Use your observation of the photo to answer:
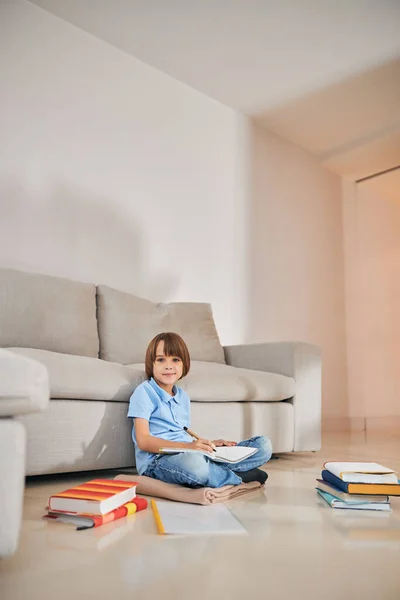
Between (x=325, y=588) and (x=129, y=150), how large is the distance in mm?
3063

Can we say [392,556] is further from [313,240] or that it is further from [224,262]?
[313,240]

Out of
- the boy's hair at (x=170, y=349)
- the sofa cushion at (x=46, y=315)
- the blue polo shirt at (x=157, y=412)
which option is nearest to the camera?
the blue polo shirt at (x=157, y=412)

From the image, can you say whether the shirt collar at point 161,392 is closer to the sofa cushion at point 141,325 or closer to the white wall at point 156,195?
the sofa cushion at point 141,325

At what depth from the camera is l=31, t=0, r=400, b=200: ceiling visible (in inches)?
127

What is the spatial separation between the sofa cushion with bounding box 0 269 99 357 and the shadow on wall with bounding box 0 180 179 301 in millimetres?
490

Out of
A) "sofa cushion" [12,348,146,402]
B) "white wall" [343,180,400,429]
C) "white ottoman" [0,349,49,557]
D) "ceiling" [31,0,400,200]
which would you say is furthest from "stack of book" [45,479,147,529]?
"white wall" [343,180,400,429]

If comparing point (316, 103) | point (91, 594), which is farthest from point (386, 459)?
point (316, 103)

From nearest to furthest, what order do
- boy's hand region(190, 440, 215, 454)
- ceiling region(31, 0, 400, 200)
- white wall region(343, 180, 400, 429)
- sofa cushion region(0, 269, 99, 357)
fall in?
1. boy's hand region(190, 440, 215, 454)
2. sofa cushion region(0, 269, 99, 357)
3. ceiling region(31, 0, 400, 200)
4. white wall region(343, 180, 400, 429)

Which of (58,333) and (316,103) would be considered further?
(316,103)

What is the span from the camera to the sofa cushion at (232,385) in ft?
7.75

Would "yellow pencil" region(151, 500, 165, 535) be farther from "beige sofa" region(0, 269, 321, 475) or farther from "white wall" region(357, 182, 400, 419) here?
"white wall" region(357, 182, 400, 419)

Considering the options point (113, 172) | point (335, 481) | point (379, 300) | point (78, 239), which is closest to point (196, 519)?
point (335, 481)

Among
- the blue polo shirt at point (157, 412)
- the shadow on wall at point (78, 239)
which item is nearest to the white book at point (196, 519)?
the blue polo shirt at point (157, 412)

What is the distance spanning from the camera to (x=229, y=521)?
4.65 ft
